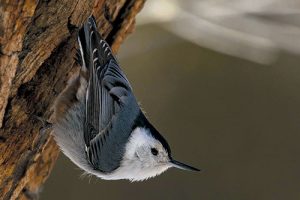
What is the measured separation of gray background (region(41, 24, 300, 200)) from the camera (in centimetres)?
620

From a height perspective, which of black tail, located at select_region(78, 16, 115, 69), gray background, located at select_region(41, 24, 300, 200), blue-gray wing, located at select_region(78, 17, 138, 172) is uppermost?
black tail, located at select_region(78, 16, 115, 69)

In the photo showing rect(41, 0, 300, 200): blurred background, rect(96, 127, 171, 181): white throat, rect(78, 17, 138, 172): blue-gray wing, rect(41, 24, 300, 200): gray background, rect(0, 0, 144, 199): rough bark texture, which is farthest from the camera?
rect(41, 24, 300, 200): gray background

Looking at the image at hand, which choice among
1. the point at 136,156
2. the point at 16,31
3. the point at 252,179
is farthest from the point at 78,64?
the point at 252,179

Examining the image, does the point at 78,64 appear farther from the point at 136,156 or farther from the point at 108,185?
the point at 108,185

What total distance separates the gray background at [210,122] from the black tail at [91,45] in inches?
111

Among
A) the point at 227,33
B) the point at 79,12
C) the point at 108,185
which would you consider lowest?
the point at 108,185

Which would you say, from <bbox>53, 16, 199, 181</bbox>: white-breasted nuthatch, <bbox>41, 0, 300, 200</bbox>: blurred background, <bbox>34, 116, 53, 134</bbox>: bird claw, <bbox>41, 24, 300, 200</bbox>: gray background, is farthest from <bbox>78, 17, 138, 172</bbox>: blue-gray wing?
<bbox>41, 24, 300, 200</bbox>: gray background

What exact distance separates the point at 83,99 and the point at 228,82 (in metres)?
3.27

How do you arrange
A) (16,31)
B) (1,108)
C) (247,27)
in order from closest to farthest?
(16,31) < (1,108) < (247,27)

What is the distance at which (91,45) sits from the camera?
3322 millimetres

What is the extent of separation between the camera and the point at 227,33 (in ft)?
19.8

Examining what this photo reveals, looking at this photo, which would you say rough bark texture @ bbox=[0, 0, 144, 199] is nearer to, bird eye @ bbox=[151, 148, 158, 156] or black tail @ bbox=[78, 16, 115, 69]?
black tail @ bbox=[78, 16, 115, 69]

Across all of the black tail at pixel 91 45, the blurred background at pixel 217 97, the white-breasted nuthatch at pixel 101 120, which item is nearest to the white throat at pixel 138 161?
the white-breasted nuthatch at pixel 101 120

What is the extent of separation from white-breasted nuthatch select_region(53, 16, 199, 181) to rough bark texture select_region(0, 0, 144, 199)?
0.06 meters
